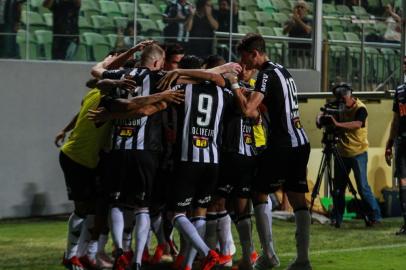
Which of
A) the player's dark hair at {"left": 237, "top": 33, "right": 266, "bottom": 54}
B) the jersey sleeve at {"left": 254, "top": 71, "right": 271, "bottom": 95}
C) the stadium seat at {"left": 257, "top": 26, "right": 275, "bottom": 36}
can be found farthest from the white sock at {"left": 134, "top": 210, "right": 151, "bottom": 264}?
the stadium seat at {"left": 257, "top": 26, "right": 275, "bottom": 36}

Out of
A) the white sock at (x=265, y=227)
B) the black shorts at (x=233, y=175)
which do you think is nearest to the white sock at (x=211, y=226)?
the black shorts at (x=233, y=175)

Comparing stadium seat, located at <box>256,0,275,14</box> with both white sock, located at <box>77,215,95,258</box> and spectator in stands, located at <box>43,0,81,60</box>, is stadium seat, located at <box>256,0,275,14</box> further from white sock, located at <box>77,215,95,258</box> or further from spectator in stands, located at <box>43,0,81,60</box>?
white sock, located at <box>77,215,95,258</box>

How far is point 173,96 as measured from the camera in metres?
9.52

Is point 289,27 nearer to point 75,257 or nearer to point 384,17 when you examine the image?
point 384,17

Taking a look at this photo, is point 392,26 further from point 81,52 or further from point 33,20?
point 33,20

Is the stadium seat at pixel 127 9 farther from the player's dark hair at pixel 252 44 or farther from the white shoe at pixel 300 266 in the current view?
the white shoe at pixel 300 266

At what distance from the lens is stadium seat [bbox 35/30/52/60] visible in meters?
15.8

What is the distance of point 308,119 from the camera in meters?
17.5

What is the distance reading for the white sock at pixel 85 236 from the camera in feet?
33.9

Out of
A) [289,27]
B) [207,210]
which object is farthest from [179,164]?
[289,27]

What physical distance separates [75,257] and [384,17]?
11.0 meters

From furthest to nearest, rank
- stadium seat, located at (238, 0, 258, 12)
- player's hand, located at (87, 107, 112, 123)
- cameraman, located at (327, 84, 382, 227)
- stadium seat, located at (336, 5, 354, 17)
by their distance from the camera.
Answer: stadium seat, located at (336, 5, 354, 17), stadium seat, located at (238, 0, 258, 12), cameraman, located at (327, 84, 382, 227), player's hand, located at (87, 107, 112, 123)

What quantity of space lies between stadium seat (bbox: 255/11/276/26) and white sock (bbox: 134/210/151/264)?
891 cm

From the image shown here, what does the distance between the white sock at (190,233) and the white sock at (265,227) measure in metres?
1.04
